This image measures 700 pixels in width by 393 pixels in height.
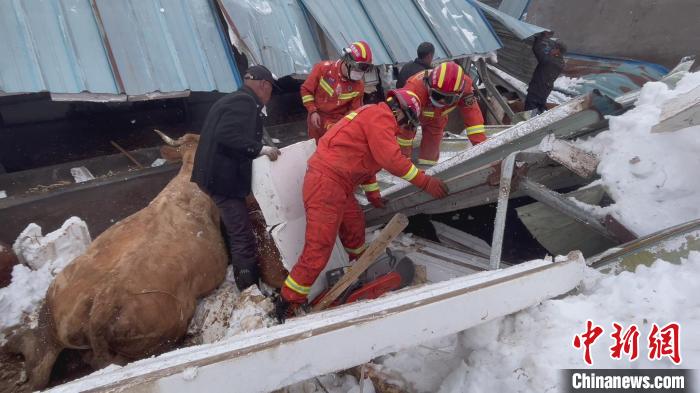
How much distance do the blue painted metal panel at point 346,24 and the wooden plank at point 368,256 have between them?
3128 millimetres

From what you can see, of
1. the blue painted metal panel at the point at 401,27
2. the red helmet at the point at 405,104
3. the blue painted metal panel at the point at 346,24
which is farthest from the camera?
the blue painted metal panel at the point at 401,27

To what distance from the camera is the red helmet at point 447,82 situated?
11.0 feet

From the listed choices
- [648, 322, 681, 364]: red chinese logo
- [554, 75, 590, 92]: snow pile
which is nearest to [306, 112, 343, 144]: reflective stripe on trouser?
Answer: [648, 322, 681, 364]: red chinese logo

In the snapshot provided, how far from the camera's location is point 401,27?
5.84 m

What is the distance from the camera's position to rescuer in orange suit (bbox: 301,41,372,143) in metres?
4.30

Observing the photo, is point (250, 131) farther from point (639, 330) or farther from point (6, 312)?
point (639, 330)

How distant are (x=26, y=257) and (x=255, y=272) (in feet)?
5.54

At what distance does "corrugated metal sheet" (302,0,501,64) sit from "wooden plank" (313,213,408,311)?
3.20 meters

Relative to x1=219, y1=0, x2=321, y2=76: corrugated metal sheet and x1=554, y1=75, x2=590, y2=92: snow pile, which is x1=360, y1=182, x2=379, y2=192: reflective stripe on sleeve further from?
x1=554, y1=75, x2=590, y2=92: snow pile

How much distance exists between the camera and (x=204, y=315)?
2975mm

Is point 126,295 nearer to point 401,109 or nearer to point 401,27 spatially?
point 401,109

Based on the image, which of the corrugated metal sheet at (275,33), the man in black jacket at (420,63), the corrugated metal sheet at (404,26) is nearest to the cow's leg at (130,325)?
the corrugated metal sheet at (275,33)

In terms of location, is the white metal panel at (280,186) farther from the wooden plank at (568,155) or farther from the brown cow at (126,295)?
the wooden plank at (568,155)

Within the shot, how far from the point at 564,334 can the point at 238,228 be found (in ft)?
7.58
